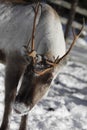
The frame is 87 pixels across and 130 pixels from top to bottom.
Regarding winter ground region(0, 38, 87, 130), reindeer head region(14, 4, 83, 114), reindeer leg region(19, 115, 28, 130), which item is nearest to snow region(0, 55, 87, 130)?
winter ground region(0, 38, 87, 130)

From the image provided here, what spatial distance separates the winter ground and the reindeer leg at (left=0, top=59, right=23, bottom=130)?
0.19m

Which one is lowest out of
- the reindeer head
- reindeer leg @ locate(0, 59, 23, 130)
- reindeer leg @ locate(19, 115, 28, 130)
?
reindeer leg @ locate(19, 115, 28, 130)

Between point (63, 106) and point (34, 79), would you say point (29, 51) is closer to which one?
point (34, 79)

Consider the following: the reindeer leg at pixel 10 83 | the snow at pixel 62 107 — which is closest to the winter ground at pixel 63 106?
the snow at pixel 62 107

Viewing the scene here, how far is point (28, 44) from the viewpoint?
4.67 metres

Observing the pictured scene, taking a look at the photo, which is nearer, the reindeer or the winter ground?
the reindeer

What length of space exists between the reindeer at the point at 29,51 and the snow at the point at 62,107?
1.30 feet

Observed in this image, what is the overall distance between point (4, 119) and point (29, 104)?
0.83m

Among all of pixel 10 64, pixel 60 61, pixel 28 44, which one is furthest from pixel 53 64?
pixel 10 64

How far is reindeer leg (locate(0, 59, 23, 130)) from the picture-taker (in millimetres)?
4930

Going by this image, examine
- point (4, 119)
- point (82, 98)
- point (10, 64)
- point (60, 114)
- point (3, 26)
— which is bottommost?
point (82, 98)

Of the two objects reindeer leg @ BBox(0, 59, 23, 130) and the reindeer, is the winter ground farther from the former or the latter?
the reindeer

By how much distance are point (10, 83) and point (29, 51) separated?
28.3 inches

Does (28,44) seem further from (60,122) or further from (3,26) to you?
(60,122)
